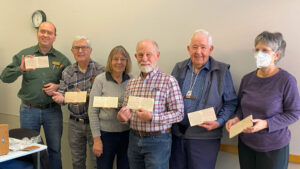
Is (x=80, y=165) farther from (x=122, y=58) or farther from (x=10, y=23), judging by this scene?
(x=10, y=23)

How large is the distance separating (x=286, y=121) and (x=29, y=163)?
6.78 feet

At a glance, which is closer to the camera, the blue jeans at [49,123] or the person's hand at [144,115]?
the person's hand at [144,115]

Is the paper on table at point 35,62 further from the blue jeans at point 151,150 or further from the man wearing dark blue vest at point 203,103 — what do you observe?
the man wearing dark blue vest at point 203,103

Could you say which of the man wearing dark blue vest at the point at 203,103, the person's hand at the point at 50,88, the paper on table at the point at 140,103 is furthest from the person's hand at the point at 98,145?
the person's hand at the point at 50,88

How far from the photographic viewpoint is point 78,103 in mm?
2254

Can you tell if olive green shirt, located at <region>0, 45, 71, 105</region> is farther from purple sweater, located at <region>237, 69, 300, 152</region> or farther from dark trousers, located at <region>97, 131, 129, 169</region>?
purple sweater, located at <region>237, 69, 300, 152</region>

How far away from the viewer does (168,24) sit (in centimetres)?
242

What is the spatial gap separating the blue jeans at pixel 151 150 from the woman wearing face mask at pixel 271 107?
23.3 inches

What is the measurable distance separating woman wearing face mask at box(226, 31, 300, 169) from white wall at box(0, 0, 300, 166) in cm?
40

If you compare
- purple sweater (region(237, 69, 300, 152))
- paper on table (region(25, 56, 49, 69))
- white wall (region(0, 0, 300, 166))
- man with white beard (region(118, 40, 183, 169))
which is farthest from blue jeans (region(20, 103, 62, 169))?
purple sweater (region(237, 69, 300, 152))

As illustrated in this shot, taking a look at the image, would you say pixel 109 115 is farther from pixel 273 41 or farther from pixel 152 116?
pixel 273 41

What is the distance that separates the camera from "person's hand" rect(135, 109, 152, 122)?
5.28ft

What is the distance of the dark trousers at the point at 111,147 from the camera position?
6.94 ft

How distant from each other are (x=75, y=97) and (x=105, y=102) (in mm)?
412
